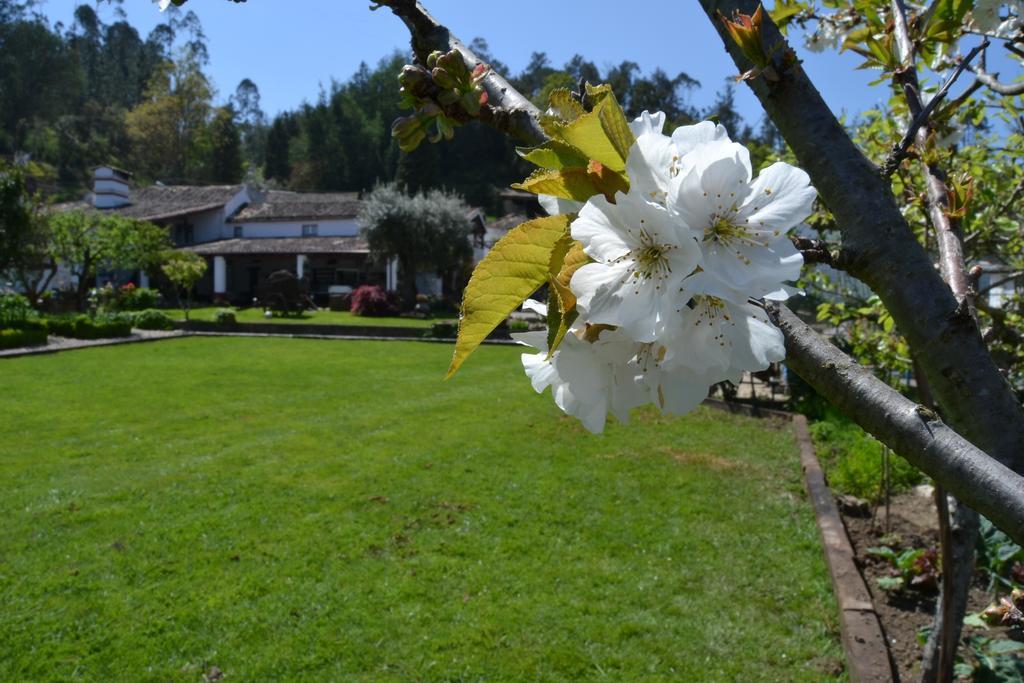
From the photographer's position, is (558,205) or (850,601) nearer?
(558,205)

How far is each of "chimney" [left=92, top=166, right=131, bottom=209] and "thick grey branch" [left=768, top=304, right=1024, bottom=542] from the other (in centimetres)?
4067

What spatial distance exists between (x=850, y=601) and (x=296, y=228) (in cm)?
3348

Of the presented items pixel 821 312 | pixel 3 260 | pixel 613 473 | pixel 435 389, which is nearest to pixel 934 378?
pixel 821 312

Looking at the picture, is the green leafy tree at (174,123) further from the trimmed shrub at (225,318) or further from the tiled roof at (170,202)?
the trimmed shrub at (225,318)

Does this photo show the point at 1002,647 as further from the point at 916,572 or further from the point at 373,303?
the point at 373,303

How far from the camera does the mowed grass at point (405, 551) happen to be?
11.3 feet

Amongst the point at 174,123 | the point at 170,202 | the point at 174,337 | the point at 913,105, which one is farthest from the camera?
the point at 174,123

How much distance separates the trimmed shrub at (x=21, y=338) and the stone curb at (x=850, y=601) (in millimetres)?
15378

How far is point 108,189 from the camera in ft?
118

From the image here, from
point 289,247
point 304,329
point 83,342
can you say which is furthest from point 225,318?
point 289,247

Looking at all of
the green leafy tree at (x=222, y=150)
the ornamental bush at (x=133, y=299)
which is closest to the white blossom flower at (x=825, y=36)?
the ornamental bush at (x=133, y=299)

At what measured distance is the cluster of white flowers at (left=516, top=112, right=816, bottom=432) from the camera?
0.57 m

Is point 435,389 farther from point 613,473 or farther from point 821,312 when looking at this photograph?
point 821,312

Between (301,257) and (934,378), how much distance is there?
32935 millimetres
